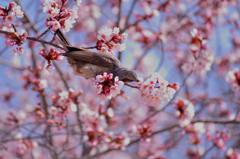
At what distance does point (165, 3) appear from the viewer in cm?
575

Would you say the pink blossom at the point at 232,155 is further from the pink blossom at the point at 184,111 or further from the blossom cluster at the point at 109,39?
the blossom cluster at the point at 109,39

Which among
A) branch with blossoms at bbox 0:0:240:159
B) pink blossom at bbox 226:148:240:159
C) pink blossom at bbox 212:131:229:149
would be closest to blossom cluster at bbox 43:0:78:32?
branch with blossoms at bbox 0:0:240:159

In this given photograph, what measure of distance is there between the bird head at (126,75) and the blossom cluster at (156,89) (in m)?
0.08

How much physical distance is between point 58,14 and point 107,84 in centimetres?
53

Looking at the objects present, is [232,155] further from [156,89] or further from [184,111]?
[156,89]

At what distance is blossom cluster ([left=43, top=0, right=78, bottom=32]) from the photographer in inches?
110

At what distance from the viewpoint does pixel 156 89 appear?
3.05m

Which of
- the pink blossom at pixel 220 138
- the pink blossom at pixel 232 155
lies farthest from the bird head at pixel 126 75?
the pink blossom at pixel 232 155

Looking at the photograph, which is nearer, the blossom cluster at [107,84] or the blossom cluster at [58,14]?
the blossom cluster at [58,14]

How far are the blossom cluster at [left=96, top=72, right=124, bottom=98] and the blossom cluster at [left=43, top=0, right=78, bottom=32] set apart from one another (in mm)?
383

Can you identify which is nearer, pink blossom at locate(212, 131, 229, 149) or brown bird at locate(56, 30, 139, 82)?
brown bird at locate(56, 30, 139, 82)

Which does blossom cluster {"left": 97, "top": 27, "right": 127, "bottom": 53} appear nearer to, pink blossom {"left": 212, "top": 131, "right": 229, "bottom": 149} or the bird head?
the bird head

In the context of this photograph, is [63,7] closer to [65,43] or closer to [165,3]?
[65,43]

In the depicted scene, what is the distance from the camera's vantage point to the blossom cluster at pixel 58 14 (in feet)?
9.16
